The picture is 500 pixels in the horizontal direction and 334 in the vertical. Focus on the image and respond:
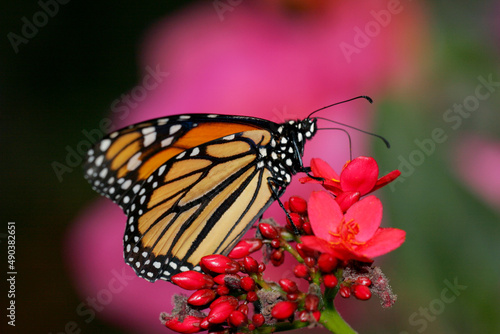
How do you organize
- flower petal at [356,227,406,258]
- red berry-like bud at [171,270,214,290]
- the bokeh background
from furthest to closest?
1. the bokeh background
2. red berry-like bud at [171,270,214,290]
3. flower petal at [356,227,406,258]

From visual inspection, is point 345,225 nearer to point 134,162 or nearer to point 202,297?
point 202,297

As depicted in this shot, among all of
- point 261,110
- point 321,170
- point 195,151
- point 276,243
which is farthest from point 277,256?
point 261,110

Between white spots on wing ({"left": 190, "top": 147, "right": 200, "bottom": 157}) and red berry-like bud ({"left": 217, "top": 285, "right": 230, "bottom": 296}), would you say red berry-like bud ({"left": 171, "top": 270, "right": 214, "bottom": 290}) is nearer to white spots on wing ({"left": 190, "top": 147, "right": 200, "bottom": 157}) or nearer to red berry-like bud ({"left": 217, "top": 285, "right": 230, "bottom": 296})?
red berry-like bud ({"left": 217, "top": 285, "right": 230, "bottom": 296})

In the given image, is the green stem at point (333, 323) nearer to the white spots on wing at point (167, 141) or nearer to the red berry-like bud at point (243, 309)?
the red berry-like bud at point (243, 309)

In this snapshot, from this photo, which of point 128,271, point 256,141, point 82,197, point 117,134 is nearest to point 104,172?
point 117,134

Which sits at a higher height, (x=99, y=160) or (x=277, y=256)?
(x=99, y=160)

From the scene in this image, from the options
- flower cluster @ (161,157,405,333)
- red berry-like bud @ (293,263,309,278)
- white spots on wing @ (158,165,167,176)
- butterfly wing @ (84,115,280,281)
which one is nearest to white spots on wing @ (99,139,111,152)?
butterfly wing @ (84,115,280,281)
